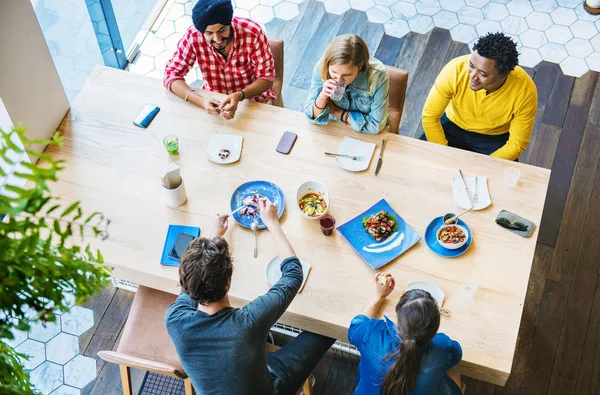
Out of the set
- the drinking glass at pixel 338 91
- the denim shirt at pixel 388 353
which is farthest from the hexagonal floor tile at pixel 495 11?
the denim shirt at pixel 388 353

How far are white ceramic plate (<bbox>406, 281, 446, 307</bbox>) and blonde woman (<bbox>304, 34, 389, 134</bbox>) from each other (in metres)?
0.75

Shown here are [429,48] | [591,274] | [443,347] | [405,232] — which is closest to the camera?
[443,347]

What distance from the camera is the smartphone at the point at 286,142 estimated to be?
2.60 meters

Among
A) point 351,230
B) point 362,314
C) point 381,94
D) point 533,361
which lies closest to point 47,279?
point 362,314

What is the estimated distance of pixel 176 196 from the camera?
94.6 inches

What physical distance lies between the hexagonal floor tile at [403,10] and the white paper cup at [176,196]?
2.57m

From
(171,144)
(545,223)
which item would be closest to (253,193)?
(171,144)

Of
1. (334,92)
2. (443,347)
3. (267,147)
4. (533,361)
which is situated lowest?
(533,361)

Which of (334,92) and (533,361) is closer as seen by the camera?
(334,92)

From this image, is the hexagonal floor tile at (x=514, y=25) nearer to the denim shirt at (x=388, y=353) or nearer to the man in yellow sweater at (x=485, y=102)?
the man in yellow sweater at (x=485, y=102)

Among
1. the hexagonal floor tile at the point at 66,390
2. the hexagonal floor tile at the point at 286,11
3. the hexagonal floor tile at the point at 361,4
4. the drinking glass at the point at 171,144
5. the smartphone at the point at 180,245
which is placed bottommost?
the hexagonal floor tile at the point at 66,390

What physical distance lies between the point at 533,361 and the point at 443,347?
3.94ft

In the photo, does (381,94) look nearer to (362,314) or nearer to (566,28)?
(362,314)

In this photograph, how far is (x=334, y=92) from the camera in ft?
8.49
